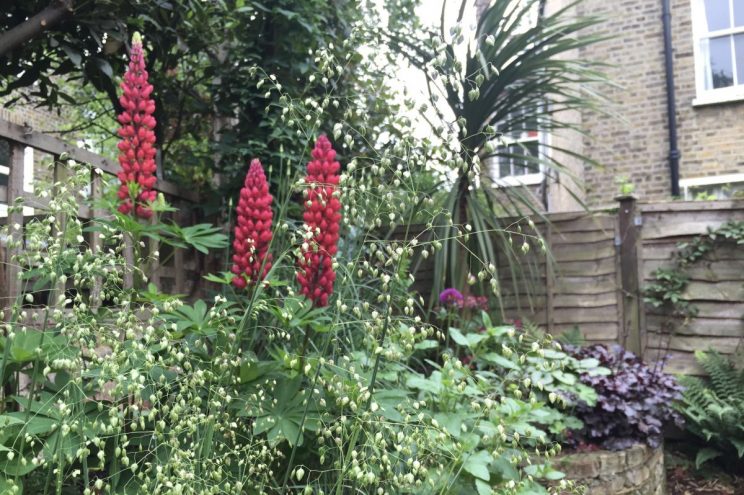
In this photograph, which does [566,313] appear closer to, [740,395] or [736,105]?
[740,395]

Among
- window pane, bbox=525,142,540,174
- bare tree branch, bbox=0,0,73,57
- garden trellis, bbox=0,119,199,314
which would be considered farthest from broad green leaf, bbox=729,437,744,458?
bare tree branch, bbox=0,0,73,57

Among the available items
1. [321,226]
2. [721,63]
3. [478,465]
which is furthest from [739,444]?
[721,63]

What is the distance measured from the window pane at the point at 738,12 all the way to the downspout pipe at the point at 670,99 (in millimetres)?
783

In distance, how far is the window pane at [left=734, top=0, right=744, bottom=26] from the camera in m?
7.30

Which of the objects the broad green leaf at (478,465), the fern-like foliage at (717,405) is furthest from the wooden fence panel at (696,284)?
the broad green leaf at (478,465)

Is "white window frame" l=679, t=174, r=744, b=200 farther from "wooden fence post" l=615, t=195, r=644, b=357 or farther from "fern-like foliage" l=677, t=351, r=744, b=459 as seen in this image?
"fern-like foliage" l=677, t=351, r=744, b=459

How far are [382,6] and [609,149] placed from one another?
388cm

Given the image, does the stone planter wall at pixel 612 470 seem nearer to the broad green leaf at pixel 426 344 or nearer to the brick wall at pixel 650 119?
the broad green leaf at pixel 426 344

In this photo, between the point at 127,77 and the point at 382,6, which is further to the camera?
the point at 382,6

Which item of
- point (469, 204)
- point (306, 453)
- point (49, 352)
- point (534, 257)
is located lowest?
point (306, 453)

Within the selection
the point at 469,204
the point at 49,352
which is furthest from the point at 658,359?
the point at 49,352

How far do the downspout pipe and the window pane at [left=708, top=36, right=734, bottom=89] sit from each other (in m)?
0.49

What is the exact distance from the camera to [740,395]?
3.82 m

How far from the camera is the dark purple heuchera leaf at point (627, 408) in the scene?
316cm
